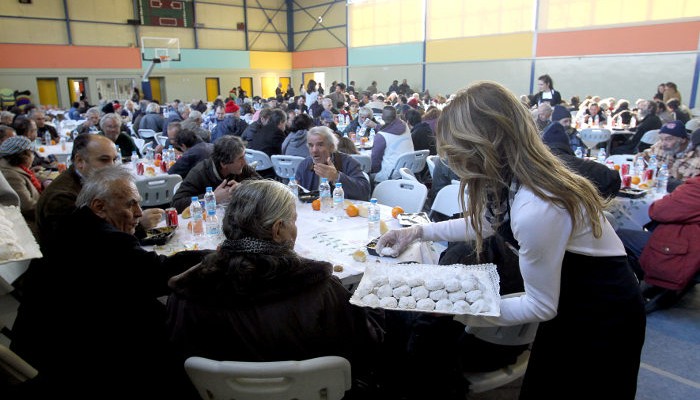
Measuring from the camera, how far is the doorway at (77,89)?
19359 mm

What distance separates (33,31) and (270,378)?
2181 centimetres

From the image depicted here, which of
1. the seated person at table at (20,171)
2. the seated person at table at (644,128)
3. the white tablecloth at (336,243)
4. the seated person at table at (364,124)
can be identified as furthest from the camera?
the seated person at table at (364,124)

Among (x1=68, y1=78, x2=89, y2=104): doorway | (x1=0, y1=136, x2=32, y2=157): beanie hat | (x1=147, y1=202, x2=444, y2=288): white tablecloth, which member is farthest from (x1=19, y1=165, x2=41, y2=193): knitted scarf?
(x1=68, y1=78, x2=89, y2=104): doorway

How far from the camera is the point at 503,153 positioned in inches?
58.8

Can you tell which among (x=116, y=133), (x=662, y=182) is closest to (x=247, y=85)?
(x=116, y=133)

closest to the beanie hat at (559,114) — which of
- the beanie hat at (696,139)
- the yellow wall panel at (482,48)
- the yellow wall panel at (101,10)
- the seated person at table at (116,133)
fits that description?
the beanie hat at (696,139)

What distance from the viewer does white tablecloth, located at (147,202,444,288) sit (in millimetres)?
2348

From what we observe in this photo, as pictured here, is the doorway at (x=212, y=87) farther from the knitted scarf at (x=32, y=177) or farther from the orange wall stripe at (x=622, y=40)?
the knitted scarf at (x=32, y=177)

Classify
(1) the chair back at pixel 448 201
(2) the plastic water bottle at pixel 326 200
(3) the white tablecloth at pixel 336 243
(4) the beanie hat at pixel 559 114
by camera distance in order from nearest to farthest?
(3) the white tablecloth at pixel 336 243, (2) the plastic water bottle at pixel 326 200, (1) the chair back at pixel 448 201, (4) the beanie hat at pixel 559 114

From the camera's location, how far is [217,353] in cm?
156

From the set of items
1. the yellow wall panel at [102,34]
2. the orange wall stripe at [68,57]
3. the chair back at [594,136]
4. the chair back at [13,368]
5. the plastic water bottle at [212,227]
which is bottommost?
the chair back at [13,368]

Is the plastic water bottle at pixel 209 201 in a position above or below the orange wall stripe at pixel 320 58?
below

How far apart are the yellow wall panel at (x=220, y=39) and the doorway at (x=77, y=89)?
5.64 m

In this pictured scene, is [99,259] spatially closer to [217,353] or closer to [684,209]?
[217,353]
